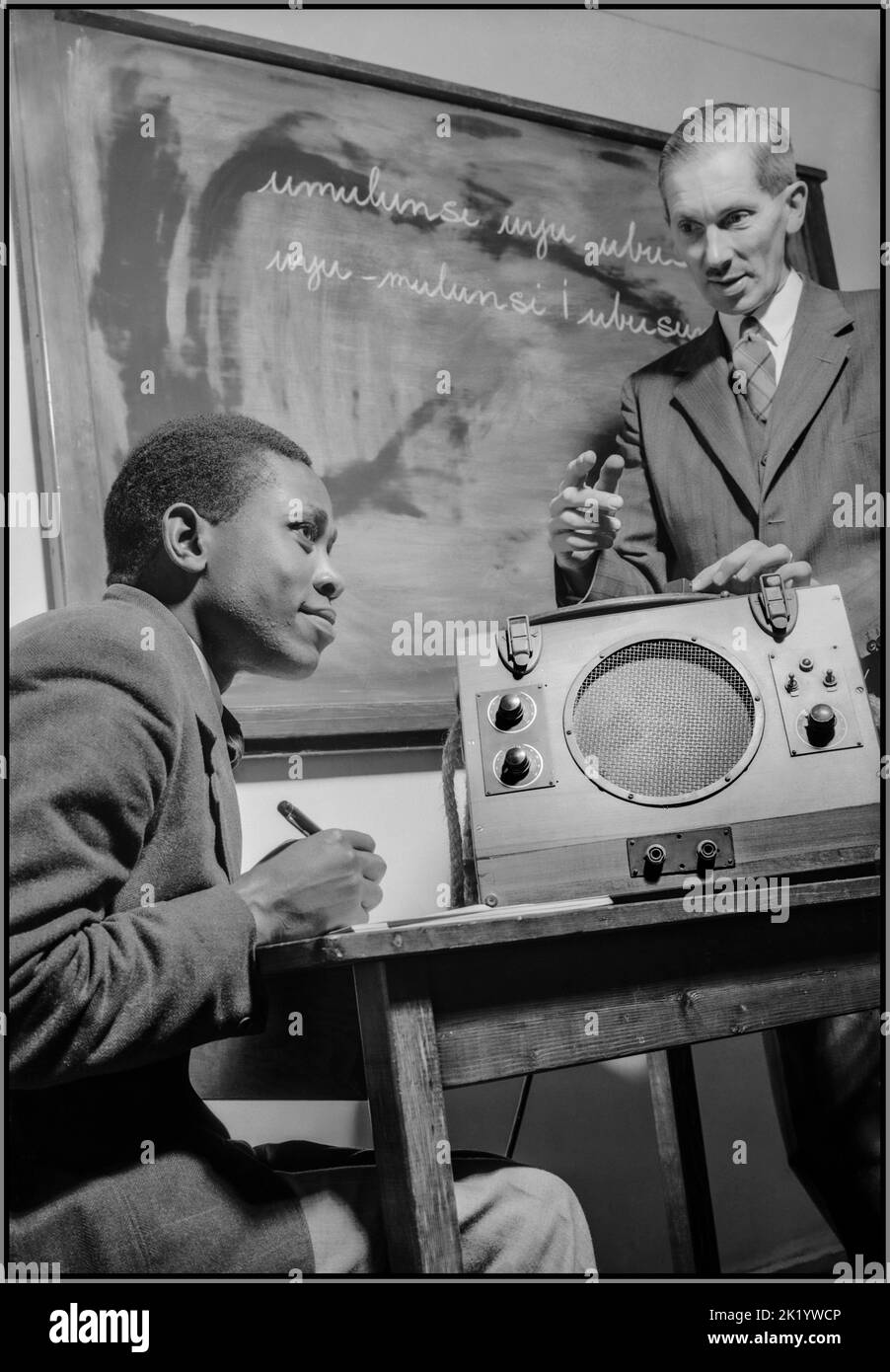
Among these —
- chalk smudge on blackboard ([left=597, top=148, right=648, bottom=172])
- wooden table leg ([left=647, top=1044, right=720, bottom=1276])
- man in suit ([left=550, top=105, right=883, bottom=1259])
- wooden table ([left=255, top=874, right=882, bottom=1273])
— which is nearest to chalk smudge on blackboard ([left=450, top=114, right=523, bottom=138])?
chalk smudge on blackboard ([left=597, top=148, right=648, bottom=172])

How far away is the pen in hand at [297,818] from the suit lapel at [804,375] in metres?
0.81

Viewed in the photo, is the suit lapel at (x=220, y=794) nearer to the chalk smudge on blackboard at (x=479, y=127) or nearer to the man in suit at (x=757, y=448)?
the man in suit at (x=757, y=448)

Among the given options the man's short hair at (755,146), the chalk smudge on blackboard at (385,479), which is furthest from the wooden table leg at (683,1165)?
the man's short hair at (755,146)

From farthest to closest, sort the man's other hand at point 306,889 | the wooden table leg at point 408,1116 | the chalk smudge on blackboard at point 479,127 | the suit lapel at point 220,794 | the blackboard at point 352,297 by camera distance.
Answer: the chalk smudge on blackboard at point 479,127 < the blackboard at point 352,297 < the suit lapel at point 220,794 < the man's other hand at point 306,889 < the wooden table leg at point 408,1116

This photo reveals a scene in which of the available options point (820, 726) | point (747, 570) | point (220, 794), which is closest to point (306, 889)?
point (220, 794)

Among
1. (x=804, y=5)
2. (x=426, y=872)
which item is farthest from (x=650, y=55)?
(x=426, y=872)

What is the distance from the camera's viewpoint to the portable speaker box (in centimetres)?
105

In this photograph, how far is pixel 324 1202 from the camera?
3.15 ft

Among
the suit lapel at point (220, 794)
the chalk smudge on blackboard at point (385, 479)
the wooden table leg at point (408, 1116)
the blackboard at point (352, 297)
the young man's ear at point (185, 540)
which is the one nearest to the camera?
the wooden table leg at point (408, 1116)

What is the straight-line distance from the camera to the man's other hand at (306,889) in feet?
3.45

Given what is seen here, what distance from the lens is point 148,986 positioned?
0.94m

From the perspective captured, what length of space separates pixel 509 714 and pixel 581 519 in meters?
0.54

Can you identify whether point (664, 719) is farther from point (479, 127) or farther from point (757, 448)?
point (479, 127)
